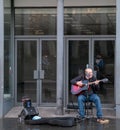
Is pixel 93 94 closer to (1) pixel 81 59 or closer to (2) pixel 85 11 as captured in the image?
(1) pixel 81 59

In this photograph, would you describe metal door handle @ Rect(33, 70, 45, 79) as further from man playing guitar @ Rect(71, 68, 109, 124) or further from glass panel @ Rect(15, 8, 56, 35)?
man playing guitar @ Rect(71, 68, 109, 124)

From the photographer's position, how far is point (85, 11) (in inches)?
520

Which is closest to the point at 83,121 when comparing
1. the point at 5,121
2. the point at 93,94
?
the point at 93,94

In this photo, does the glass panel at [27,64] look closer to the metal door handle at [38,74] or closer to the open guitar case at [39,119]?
the metal door handle at [38,74]

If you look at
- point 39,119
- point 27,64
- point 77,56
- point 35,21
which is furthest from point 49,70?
point 39,119

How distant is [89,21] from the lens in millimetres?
13234

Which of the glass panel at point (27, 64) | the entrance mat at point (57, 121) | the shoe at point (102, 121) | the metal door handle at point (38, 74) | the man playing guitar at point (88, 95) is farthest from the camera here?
the glass panel at point (27, 64)

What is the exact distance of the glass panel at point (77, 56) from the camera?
43.4 feet

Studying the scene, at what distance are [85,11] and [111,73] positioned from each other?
2146mm

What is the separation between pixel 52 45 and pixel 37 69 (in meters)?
0.92

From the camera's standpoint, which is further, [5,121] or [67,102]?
[67,102]

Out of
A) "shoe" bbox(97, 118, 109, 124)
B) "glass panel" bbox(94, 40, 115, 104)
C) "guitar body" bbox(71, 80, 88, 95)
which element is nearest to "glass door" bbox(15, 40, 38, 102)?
"glass panel" bbox(94, 40, 115, 104)

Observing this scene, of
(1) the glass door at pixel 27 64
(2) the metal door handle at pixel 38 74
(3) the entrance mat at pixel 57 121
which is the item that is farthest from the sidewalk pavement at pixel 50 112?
(3) the entrance mat at pixel 57 121

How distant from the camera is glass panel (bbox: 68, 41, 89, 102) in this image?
13.2 m
